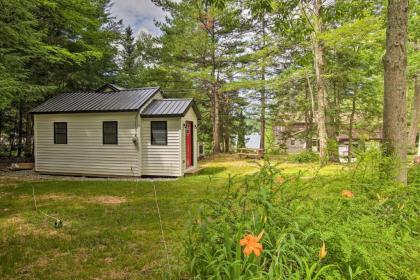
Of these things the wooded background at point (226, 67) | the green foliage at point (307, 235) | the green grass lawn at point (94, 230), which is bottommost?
the green grass lawn at point (94, 230)

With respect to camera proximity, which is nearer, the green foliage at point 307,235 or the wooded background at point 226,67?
the green foliage at point 307,235

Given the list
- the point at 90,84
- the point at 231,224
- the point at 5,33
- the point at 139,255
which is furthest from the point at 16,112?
the point at 231,224

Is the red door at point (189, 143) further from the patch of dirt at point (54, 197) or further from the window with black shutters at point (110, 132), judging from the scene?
the patch of dirt at point (54, 197)

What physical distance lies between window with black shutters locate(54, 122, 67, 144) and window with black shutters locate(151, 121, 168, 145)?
3784 mm

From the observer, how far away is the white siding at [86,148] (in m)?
10.6

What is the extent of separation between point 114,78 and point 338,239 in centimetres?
1696

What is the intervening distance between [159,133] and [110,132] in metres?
1.93

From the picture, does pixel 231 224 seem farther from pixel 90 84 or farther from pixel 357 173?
pixel 90 84

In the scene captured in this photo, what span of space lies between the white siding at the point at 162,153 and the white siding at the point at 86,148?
34 cm

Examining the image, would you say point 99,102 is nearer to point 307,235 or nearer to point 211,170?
point 211,170

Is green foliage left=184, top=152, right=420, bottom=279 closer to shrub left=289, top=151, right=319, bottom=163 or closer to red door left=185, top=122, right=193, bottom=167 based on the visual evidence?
red door left=185, top=122, right=193, bottom=167

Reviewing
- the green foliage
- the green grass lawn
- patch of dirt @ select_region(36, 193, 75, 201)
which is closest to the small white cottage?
the green grass lawn

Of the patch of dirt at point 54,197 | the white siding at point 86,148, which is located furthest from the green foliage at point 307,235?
the white siding at point 86,148

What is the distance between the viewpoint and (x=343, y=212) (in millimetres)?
2154
